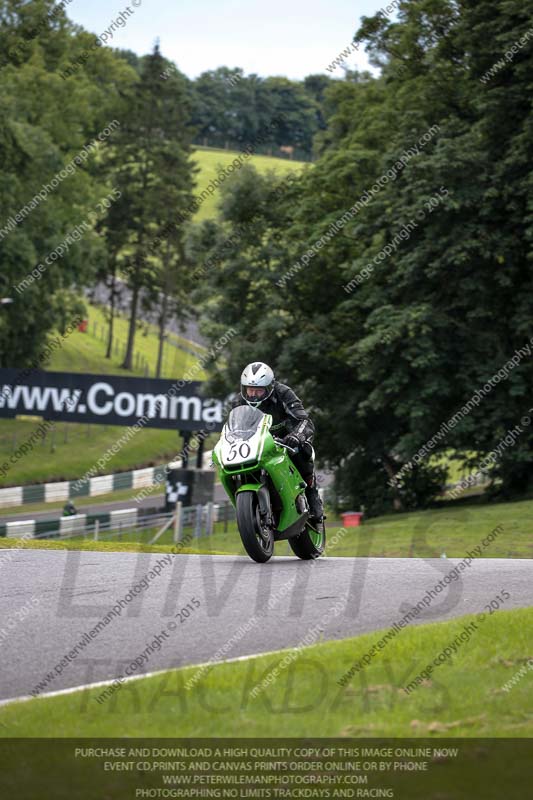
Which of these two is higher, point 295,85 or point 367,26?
point 295,85

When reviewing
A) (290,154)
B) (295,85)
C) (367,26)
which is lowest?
(367,26)

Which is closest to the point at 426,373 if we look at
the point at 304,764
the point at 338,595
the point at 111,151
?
the point at 338,595

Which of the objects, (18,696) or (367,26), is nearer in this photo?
(18,696)

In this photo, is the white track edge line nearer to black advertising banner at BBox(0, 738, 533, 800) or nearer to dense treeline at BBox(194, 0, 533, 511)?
black advertising banner at BBox(0, 738, 533, 800)

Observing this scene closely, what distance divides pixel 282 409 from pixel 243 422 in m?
0.79

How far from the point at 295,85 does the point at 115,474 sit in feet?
419

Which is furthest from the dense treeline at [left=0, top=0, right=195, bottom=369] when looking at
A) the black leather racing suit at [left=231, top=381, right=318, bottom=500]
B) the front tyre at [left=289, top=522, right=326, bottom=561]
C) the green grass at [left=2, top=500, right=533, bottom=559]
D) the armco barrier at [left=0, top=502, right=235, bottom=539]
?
the black leather racing suit at [left=231, top=381, right=318, bottom=500]

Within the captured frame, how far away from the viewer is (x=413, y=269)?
2977 cm

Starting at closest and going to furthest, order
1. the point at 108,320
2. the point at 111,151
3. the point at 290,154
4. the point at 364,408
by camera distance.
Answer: the point at 364,408, the point at 111,151, the point at 108,320, the point at 290,154

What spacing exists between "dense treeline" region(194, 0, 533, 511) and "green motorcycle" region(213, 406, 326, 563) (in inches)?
658

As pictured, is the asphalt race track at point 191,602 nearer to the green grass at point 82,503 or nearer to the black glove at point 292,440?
→ the black glove at point 292,440

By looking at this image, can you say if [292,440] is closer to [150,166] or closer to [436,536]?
[436,536]

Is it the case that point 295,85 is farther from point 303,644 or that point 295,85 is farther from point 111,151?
point 303,644

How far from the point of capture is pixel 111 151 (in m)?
74.0
